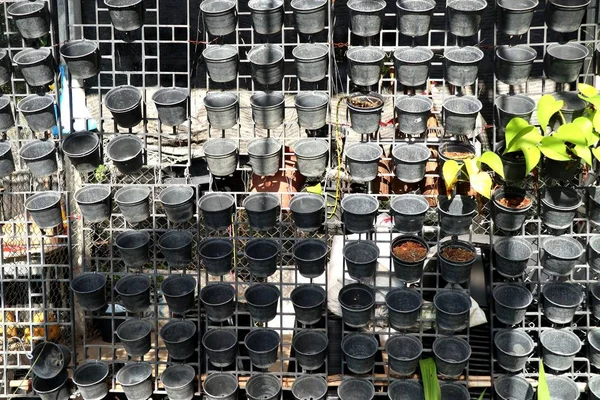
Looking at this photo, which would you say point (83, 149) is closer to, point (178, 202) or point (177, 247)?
point (178, 202)

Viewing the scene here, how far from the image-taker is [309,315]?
473 cm

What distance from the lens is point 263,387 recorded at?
4852 mm

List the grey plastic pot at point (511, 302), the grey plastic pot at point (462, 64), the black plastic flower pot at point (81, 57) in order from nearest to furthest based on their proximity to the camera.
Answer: the grey plastic pot at point (511, 302) < the grey plastic pot at point (462, 64) < the black plastic flower pot at point (81, 57)

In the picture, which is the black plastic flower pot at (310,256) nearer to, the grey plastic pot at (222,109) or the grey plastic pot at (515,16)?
the grey plastic pot at (222,109)

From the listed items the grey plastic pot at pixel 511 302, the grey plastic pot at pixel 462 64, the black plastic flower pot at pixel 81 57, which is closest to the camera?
the grey plastic pot at pixel 511 302

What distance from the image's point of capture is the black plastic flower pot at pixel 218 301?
476cm

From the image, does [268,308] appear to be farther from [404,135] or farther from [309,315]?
[404,135]

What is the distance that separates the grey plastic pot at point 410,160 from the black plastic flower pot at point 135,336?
5.55ft

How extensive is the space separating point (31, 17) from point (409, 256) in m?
2.51

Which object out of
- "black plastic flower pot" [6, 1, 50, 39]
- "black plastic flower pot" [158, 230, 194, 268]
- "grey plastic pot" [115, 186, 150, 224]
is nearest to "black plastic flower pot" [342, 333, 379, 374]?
"black plastic flower pot" [158, 230, 194, 268]

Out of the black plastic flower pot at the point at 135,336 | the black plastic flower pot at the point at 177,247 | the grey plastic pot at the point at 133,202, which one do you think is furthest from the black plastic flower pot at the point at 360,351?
the grey plastic pot at the point at 133,202

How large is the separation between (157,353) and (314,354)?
935 mm

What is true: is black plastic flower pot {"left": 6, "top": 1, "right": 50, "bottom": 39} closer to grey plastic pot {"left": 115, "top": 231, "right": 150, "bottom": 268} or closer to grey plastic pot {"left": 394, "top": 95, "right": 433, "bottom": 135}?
grey plastic pot {"left": 115, "top": 231, "right": 150, "bottom": 268}

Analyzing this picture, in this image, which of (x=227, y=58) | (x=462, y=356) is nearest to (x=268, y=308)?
(x=462, y=356)
